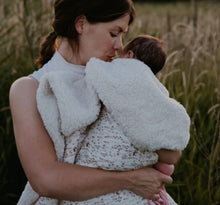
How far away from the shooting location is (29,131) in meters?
1.67

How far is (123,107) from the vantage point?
1.62 metres

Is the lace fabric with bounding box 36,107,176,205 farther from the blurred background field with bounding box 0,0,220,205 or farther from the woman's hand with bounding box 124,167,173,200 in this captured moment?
the blurred background field with bounding box 0,0,220,205

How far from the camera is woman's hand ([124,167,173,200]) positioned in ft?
5.61

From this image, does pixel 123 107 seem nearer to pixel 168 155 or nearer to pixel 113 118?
pixel 113 118

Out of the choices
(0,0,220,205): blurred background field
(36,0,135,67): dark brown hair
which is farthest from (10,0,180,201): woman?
(0,0,220,205): blurred background field

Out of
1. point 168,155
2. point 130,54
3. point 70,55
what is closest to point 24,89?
point 70,55

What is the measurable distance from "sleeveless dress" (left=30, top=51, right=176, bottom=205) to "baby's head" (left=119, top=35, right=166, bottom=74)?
0.38m

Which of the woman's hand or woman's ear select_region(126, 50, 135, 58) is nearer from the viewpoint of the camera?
the woman's hand

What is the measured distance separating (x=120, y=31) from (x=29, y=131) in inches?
24.2

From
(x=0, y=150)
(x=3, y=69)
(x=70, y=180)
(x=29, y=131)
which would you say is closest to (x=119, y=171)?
(x=70, y=180)

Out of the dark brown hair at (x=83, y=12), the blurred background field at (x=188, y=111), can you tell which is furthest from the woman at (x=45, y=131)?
the blurred background field at (x=188, y=111)

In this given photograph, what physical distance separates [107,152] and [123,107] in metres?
0.20

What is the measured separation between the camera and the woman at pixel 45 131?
65.2 inches

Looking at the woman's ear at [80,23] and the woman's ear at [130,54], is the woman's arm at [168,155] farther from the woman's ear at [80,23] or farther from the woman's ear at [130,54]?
the woman's ear at [80,23]
